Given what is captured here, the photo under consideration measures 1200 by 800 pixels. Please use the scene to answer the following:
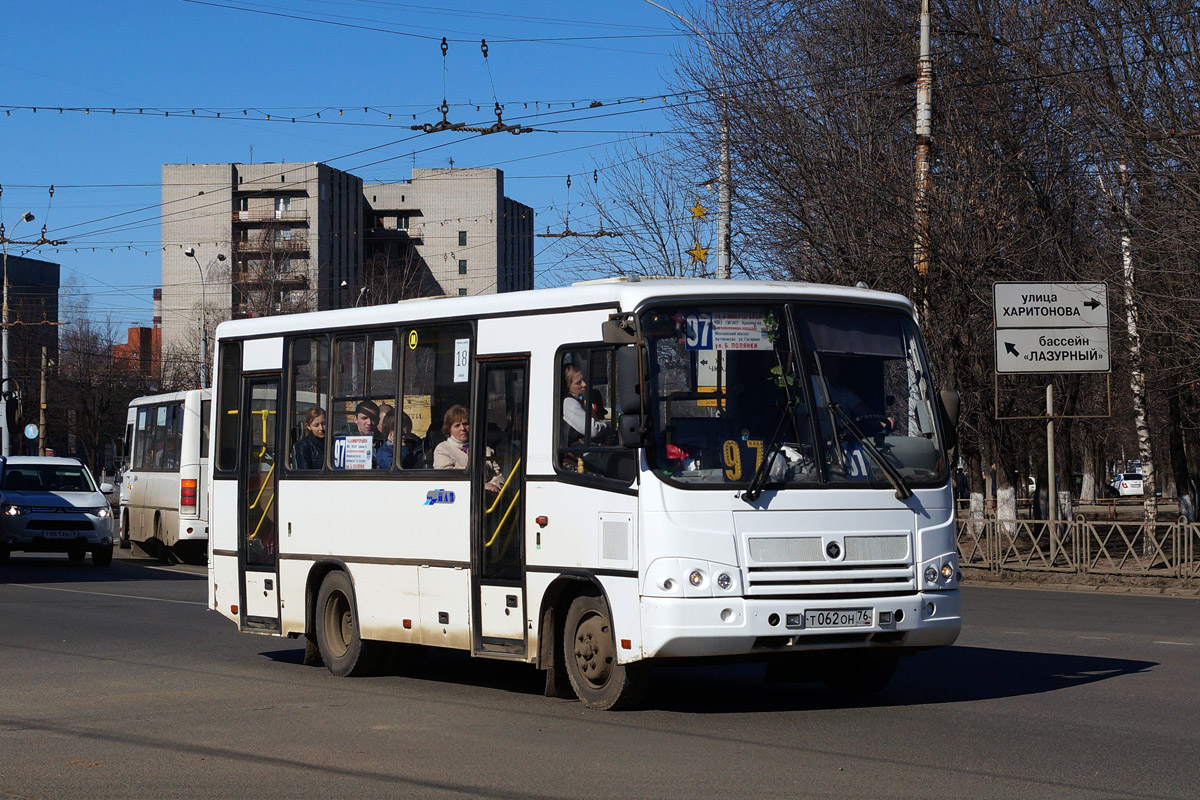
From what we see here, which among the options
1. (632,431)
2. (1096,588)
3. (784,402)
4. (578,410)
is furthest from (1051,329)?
(632,431)

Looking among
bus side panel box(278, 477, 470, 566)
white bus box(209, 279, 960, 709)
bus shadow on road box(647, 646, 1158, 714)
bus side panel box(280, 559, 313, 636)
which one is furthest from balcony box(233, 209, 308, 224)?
bus shadow on road box(647, 646, 1158, 714)

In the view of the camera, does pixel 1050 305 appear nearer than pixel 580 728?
No

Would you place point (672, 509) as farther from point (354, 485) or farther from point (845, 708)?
point (354, 485)

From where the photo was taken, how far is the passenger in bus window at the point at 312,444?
520 inches

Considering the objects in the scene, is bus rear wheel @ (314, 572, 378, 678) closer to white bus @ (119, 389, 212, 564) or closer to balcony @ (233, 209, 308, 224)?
white bus @ (119, 389, 212, 564)

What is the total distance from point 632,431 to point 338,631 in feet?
13.8

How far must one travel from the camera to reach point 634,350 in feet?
33.5

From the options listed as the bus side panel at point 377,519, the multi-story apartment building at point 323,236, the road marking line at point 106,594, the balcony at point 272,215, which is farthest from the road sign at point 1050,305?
the balcony at point 272,215

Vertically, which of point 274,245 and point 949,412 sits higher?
point 274,245

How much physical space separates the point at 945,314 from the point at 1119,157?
4338 millimetres

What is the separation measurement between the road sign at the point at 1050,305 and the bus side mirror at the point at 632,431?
54.9 feet

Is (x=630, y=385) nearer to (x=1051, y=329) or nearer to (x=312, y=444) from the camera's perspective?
(x=312, y=444)

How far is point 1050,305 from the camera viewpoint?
2570 cm

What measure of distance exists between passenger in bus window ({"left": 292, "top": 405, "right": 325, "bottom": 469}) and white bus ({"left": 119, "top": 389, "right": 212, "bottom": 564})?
53.6ft
